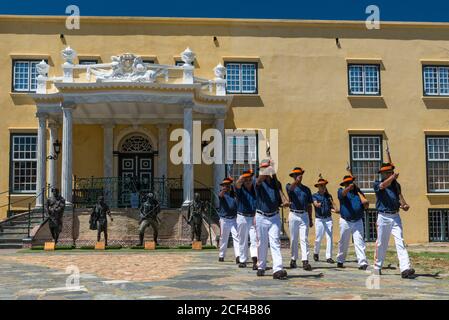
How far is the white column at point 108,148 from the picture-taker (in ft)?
81.2

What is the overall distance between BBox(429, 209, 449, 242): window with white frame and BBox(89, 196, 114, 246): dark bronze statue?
44.6 feet

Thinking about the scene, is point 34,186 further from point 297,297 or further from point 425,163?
point 297,297

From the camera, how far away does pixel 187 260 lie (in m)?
14.6

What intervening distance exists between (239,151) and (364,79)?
6109mm

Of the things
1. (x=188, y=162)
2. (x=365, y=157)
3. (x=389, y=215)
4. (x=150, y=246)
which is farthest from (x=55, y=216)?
(x=365, y=157)

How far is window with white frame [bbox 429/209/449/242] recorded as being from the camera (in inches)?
1010

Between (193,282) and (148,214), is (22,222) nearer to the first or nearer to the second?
(148,214)

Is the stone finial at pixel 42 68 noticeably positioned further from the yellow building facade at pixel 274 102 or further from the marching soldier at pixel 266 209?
the marching soldier at pixel 266 209

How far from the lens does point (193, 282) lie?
990 cm

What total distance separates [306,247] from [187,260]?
3436mm

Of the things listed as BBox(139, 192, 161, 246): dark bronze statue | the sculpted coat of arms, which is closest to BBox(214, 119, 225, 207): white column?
the sculpted coat of arms

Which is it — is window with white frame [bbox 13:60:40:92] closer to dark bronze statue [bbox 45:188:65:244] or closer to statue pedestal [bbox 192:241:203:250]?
dark bronze statue [bbox 45:188:65:244]

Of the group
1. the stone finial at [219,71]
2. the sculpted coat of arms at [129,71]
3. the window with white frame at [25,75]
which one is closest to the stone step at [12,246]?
the sculpted coat of arms at [129,71]

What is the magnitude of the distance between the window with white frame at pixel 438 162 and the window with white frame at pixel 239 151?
7.31 meters
